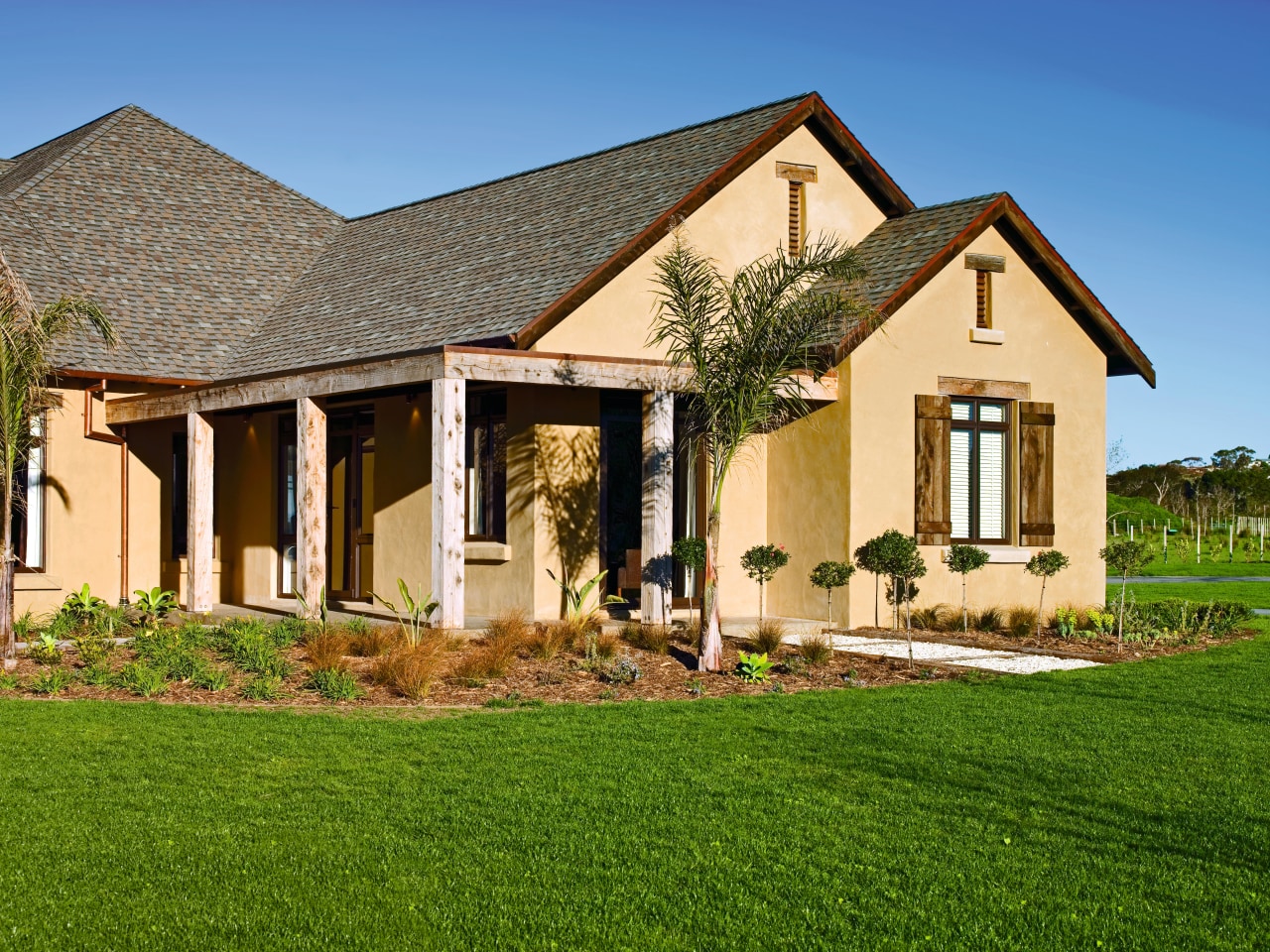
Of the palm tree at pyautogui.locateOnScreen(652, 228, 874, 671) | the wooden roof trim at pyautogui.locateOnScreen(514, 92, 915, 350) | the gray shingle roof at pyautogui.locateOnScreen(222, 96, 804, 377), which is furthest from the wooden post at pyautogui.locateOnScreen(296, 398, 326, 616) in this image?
the palm tree at pyautogui.locateOnScreen(652, 228, 874, 671)

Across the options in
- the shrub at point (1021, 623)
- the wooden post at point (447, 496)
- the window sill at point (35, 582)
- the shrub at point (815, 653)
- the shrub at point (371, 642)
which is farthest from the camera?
the window sill at point (35, 582)

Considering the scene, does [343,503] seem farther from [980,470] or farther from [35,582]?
[980,470]

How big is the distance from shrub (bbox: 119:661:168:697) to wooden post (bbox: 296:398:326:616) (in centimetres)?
395

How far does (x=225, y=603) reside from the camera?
20.2m

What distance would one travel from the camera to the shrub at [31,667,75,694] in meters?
11.5

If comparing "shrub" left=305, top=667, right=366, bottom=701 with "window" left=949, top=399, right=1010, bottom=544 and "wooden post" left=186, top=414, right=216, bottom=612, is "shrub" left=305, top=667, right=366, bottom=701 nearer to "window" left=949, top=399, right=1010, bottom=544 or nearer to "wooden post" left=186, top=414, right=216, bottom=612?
"wooden post" left=186, top=414, right=216, bottom=612

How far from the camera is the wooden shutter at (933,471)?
677 inches

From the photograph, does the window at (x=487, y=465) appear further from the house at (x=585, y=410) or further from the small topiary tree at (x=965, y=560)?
the small topiary tree at (x=965, y=560)

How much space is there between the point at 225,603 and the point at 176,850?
14.2m

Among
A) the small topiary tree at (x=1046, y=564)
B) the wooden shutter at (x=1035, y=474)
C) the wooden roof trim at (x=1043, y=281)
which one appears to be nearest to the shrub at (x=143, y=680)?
the wooden roof trim at (x=1043, y=281)

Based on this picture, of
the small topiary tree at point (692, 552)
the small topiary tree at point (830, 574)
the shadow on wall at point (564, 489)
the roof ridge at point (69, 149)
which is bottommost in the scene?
the small topiary tree at point (830, 574)

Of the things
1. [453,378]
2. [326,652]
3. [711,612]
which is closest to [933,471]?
[711,612]

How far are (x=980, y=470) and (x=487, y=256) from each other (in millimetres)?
7143

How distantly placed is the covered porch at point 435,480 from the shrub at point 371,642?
59cm
